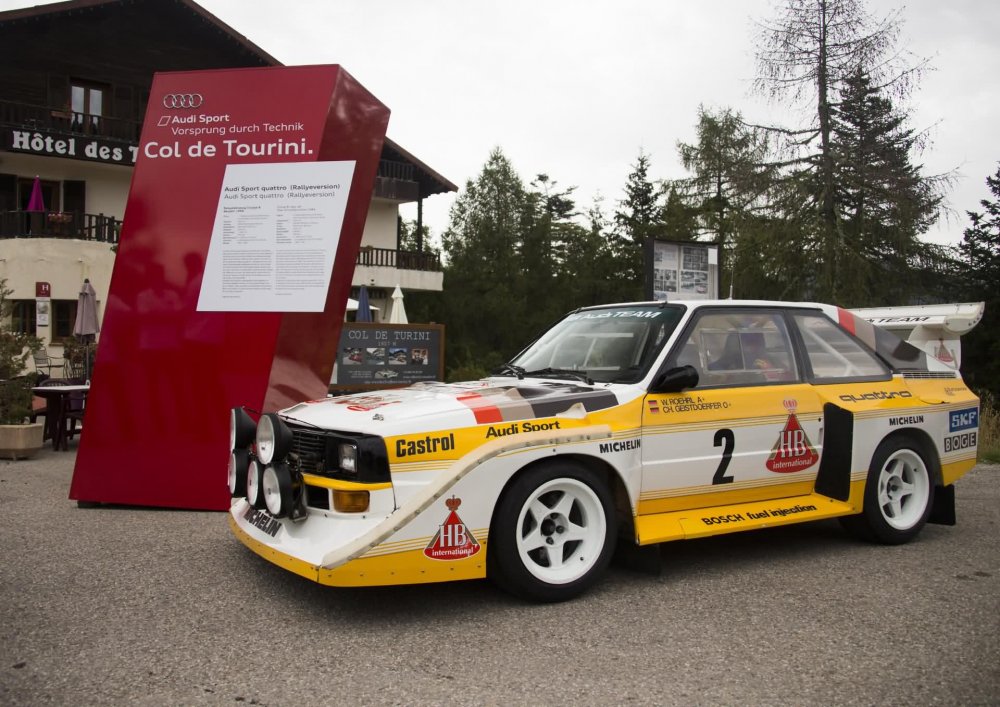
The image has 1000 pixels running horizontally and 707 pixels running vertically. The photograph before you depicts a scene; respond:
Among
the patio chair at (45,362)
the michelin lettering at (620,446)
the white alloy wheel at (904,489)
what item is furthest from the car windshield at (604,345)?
the patio chair at (45,362)

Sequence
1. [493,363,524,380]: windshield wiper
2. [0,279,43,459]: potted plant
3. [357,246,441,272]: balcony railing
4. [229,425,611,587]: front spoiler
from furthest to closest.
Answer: [357,246,441,272]: balcony railing → [0,279,43,459]: potted plant → [493,363,524,380]: windshield wiper → [229,425,611,587]: front spoiler

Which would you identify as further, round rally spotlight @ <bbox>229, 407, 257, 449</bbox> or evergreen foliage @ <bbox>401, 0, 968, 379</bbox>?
evergreen foliage @ <bbox>401, 0, 968, 379</bbox>

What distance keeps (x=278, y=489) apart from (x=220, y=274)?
3263mm

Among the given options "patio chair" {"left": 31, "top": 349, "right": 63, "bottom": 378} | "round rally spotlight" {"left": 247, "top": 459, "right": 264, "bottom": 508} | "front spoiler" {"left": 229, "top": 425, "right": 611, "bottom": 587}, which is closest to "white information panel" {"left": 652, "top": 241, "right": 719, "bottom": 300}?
"front spoiler" {"left": 229, "top": 425, "right": 611, "bottom": 587}

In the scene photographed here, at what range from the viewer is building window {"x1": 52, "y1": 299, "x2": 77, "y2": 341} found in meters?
24.4

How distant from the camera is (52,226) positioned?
24.7m

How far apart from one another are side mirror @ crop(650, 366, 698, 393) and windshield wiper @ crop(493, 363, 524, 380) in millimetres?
997

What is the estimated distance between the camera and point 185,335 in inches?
278

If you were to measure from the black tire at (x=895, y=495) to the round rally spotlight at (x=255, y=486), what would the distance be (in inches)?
151

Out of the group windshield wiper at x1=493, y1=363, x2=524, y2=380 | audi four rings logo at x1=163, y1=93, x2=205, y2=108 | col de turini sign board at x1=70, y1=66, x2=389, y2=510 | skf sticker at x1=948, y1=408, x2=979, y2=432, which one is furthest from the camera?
audi four rings logo at x1=163, y1=93, x2=205, y2=108

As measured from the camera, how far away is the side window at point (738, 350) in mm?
5281

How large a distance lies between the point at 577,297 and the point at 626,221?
5.36 m

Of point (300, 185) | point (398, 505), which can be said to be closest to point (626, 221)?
point (300, 185)

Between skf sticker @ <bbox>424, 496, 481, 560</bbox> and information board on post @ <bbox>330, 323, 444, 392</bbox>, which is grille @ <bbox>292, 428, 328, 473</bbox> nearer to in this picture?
skf sticker @ <bbox>424, 496, 481, 560</bbox>
